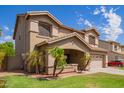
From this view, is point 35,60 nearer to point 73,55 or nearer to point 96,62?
point 73,55

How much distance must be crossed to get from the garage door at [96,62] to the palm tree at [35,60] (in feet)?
36.3

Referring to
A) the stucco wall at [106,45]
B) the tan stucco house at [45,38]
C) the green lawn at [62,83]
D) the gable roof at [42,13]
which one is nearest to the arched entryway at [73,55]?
the tan stucco house at [45,38]

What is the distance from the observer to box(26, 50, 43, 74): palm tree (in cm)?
2044

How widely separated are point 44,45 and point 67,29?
309 inches

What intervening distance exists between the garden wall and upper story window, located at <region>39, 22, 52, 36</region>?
477 centimetres

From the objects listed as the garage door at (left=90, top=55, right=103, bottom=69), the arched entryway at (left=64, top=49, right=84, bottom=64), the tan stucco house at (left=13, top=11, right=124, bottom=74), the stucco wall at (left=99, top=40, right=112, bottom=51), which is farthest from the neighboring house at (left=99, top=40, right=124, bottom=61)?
the arched entryway at (left=64, top=49, right=84, bottom=64)

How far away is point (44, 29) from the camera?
79.5 ft

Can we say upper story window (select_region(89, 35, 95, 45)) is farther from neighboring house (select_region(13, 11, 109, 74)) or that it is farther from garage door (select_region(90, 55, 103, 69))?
neighboring house (select_region(13, 11, 109, 74))

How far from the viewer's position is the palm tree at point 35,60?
20.4m

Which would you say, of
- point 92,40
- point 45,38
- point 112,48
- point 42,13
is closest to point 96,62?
point 92,40

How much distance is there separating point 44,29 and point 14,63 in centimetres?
596
